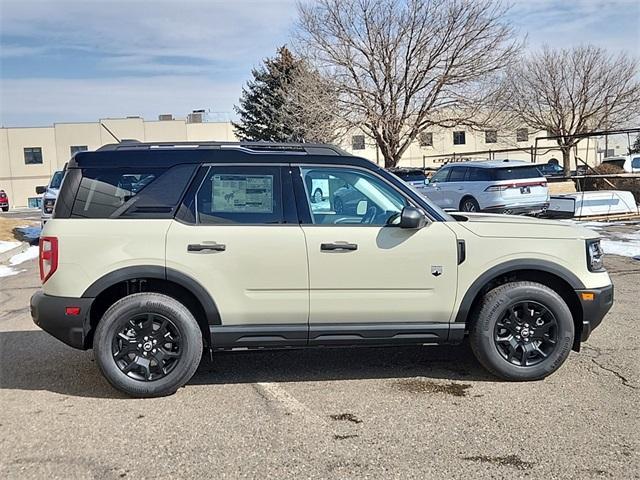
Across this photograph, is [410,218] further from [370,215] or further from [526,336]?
[526,336]

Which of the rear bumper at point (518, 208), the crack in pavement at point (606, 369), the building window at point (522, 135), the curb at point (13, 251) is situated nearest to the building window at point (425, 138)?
the building window at point (522, 135)

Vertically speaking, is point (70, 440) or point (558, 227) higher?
point (558, 227)

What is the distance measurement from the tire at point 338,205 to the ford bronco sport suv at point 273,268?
0.03 metres

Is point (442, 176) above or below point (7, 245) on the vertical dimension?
above

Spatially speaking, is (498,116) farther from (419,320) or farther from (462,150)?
(462,150)

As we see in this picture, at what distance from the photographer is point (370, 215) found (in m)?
4.78

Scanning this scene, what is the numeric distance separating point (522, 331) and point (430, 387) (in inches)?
34.1

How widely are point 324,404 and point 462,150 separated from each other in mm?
53782

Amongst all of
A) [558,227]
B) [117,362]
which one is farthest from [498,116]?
[117,362]

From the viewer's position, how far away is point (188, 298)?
4754 mm

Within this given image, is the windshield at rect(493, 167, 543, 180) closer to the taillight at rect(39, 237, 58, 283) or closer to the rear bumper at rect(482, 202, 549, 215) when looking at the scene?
the rear bumper at rect(482, 202, 549, 215)

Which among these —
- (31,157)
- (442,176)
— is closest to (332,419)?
(442,176)

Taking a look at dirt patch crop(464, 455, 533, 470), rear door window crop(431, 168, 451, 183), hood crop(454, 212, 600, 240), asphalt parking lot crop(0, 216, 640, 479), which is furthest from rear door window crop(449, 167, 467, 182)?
dirt patch crop(464, 455, 533, 470)

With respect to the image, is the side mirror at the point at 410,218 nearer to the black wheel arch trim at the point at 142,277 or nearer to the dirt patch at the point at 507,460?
the black wheel arch trim at the point at 142,277
